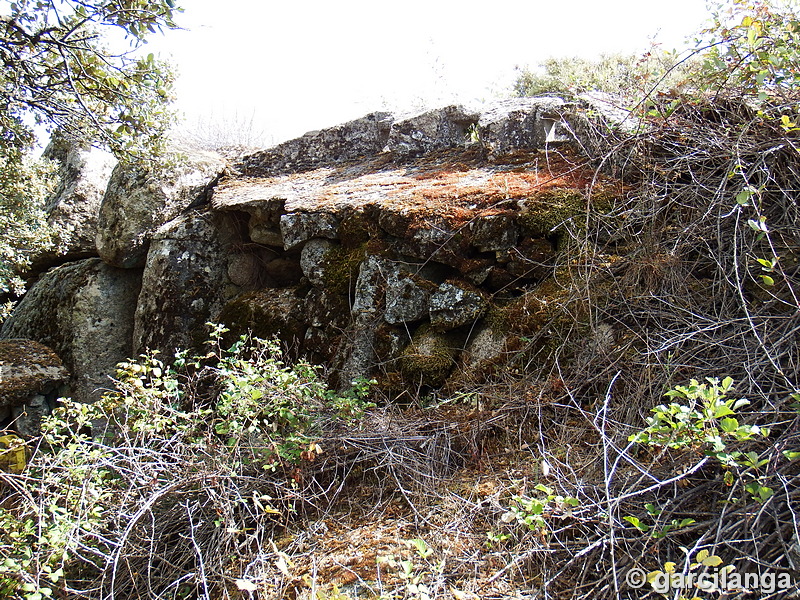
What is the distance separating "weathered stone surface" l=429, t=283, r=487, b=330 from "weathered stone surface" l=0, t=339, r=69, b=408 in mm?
4185

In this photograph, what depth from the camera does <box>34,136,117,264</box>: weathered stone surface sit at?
7396 mm

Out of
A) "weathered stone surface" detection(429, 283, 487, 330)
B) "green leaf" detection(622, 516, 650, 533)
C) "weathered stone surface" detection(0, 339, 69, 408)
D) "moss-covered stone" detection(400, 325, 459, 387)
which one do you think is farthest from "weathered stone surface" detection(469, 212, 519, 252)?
"weathered stone surface" detection(0, 339, 69, 408)

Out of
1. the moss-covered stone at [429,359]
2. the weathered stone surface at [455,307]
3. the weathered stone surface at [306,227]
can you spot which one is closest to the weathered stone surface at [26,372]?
the weathered stone surface at [306,227]

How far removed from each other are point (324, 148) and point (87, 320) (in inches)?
122

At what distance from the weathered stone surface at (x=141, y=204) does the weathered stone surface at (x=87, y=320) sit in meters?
0.27

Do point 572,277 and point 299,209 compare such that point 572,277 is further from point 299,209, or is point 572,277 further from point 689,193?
point 299,209

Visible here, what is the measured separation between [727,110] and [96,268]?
612cm

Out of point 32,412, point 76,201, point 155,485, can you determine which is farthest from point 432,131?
point 76,201

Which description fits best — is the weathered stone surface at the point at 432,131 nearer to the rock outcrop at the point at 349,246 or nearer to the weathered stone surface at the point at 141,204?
the rock outcrop at the point at 349,246

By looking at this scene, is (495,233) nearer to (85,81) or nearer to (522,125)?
(522,125)

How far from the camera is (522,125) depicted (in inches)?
195

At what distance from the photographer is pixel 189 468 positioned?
9.89 ft

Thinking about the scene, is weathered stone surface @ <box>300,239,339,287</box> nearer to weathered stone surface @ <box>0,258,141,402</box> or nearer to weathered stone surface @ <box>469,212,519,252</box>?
weathered stone surface @ <box>469,212,519,252</box>

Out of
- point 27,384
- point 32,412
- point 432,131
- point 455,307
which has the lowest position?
point 32,412
